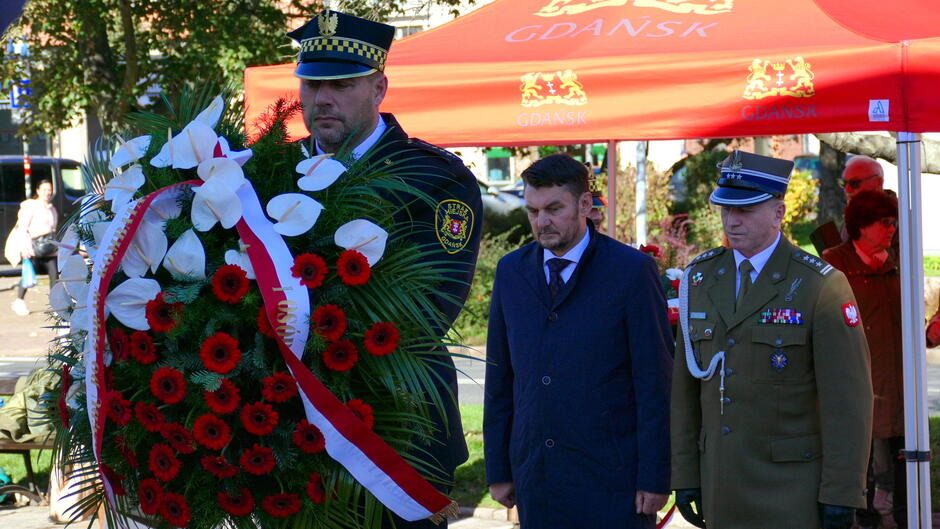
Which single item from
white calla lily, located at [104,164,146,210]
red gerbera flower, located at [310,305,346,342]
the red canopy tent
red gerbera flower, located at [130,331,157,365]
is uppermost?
the red canopy tent

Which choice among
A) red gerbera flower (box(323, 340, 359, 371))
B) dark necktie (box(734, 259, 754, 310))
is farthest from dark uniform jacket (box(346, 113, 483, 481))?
dark necktie (box(734, 259, 754, 310))

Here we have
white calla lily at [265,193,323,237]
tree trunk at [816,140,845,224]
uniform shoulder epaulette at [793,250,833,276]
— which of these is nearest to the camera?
white calla lily at [265,193,323,237]

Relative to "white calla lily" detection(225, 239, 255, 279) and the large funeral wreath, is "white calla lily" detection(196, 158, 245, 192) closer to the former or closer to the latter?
the large funeral wreath

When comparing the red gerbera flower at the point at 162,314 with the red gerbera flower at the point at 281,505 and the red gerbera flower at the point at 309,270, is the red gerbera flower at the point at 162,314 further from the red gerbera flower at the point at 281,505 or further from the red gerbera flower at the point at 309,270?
the red gerbera flower at the point at 281,505

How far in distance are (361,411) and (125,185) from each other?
2.03 ft

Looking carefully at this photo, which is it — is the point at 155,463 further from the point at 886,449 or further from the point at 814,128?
the point at 886,449

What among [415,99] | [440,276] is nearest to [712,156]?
[415,99]

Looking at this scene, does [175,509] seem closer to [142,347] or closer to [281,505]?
[281,505]

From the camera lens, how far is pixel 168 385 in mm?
1972

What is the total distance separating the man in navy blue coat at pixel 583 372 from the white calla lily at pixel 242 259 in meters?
1.41

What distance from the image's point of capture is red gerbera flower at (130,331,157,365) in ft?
6.57

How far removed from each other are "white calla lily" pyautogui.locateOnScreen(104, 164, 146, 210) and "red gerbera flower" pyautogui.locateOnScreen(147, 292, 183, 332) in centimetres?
25

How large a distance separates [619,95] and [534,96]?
1.10 feet

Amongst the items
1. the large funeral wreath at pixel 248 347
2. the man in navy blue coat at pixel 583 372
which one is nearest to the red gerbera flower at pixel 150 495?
the large funeral wreath at pixel 248 347
